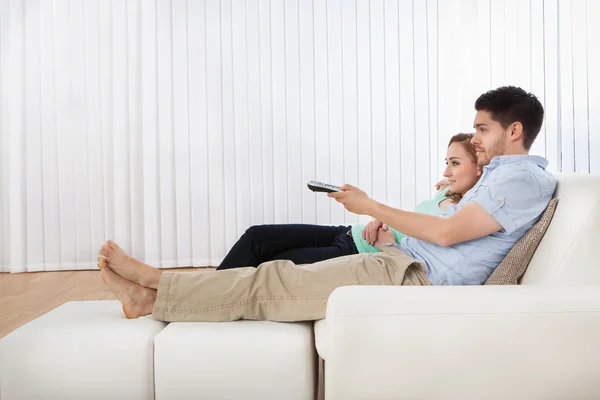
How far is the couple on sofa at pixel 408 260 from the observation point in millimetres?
1881

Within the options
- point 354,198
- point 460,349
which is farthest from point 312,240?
point 460,349

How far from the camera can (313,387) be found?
173 centimetres

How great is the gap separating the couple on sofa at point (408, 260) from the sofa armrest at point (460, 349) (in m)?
0.43

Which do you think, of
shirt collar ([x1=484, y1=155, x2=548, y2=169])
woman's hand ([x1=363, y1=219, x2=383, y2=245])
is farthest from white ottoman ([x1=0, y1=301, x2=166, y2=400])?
shirt collar ([x1=484, y1=155, x2=548, y2=169])

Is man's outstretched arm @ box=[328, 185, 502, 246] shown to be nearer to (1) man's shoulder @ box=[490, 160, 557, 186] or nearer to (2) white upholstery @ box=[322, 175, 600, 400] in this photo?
(1) man's shoulder @ box=[490, 160, 557, 186]

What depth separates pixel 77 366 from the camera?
1.72 m

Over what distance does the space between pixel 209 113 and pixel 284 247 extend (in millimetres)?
3035

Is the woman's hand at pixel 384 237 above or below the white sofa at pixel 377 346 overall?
above

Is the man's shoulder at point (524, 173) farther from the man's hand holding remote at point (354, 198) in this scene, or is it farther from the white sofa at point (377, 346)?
the man's hand holding remote at point (354, 198)

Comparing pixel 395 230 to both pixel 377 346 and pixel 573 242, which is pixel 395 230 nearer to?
pixel 573 242

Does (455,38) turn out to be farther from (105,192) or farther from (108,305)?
(108,305)

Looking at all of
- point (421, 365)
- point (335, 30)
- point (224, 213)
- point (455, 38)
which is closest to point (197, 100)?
point (224, 213)

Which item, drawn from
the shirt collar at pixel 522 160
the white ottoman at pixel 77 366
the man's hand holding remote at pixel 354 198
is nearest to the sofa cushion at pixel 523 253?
the shirt collar at pixel 522 160

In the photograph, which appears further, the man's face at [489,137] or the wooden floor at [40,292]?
the wooden floor at [40,292]
